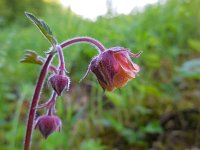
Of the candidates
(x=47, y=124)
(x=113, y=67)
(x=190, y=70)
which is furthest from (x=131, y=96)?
(x=113, y=67)

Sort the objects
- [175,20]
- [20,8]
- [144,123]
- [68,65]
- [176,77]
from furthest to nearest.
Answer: [20,8], [175,20], [176,77], [68,65], [144,123]

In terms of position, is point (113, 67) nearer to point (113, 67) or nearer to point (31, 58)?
point (113, 67)

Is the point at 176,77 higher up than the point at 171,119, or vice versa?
the point at 176,77

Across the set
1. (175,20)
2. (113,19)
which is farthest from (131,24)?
(175,20)

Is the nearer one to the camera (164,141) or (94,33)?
(164,141)

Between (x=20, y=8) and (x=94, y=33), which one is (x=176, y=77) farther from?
(x=20, y=8)

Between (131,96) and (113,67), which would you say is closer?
(113,67)
